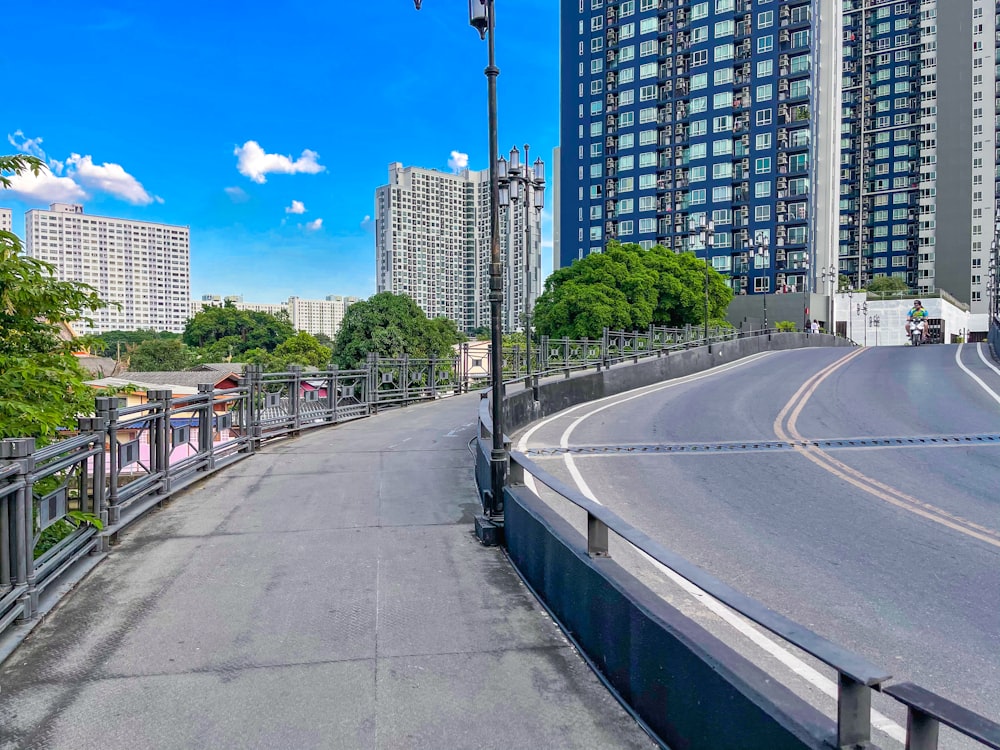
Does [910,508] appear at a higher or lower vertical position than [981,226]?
lower

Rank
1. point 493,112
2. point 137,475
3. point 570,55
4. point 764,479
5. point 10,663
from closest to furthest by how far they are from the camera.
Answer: point 10,663
point 493,112
point 137,475
point 764,479
point 570,55

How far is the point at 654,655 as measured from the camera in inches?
143

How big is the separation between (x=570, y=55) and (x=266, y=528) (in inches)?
4382

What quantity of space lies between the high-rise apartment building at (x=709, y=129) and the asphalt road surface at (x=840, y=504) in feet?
243

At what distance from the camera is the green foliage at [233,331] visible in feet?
458

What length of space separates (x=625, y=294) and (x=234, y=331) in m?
103

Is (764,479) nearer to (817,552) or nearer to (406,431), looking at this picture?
(817,552)

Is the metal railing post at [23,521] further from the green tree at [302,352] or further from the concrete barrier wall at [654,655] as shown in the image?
the green tree at [302,352]

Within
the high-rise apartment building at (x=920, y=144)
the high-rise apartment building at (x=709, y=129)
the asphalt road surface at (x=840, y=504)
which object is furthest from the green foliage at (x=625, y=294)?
the high-rise apartment building at (x=920, y=144)

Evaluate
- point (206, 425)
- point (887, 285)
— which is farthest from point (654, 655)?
point (887, 285)

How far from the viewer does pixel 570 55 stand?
352 feet

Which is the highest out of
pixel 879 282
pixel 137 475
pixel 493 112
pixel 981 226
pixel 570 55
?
pixel 570 55

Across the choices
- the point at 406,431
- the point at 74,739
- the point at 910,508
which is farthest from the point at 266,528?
the point at 406,431

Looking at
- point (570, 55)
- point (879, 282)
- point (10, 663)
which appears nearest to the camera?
point (10, 663)
